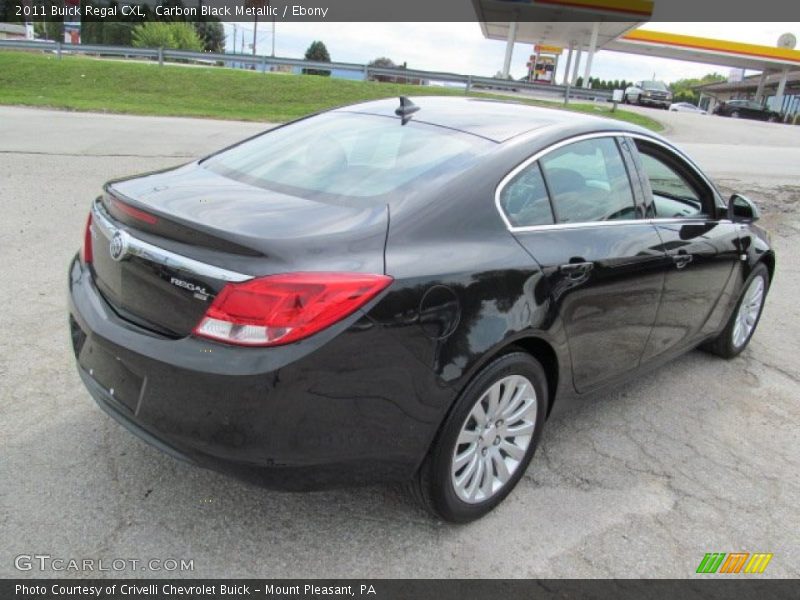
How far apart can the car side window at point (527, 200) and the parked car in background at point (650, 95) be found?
41.0 metres

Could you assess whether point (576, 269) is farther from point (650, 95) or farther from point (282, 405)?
point (650, 95)

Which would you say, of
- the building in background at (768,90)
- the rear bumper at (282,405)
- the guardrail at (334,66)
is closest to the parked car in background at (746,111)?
the building in background at (768,90)

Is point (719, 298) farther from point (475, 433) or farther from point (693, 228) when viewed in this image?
point (475, 433)

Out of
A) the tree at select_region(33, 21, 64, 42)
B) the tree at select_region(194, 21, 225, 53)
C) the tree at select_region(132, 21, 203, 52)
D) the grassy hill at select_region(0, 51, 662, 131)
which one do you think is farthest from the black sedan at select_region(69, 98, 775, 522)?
the tree at select_region(194, 21, 225, 53)

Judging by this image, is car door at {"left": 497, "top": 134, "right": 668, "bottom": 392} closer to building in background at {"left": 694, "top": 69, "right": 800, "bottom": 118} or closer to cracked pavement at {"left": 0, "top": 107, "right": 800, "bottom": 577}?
cracked pavement at {"left": 0, "top": 107, "right": 800, "bottom": 577}

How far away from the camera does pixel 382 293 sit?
7.42 ft

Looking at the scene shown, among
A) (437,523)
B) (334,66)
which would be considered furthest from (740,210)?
(334,66)

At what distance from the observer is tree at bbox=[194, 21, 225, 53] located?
71.3 m

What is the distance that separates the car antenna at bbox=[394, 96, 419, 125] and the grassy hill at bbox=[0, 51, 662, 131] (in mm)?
14549

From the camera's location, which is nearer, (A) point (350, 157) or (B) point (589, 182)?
(A) point (350, 157)

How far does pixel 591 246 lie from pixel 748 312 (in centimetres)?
237

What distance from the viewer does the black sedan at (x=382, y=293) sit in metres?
2.20

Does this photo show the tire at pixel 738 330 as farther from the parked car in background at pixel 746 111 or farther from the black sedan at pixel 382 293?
the parked car in background at pixel 746 111
